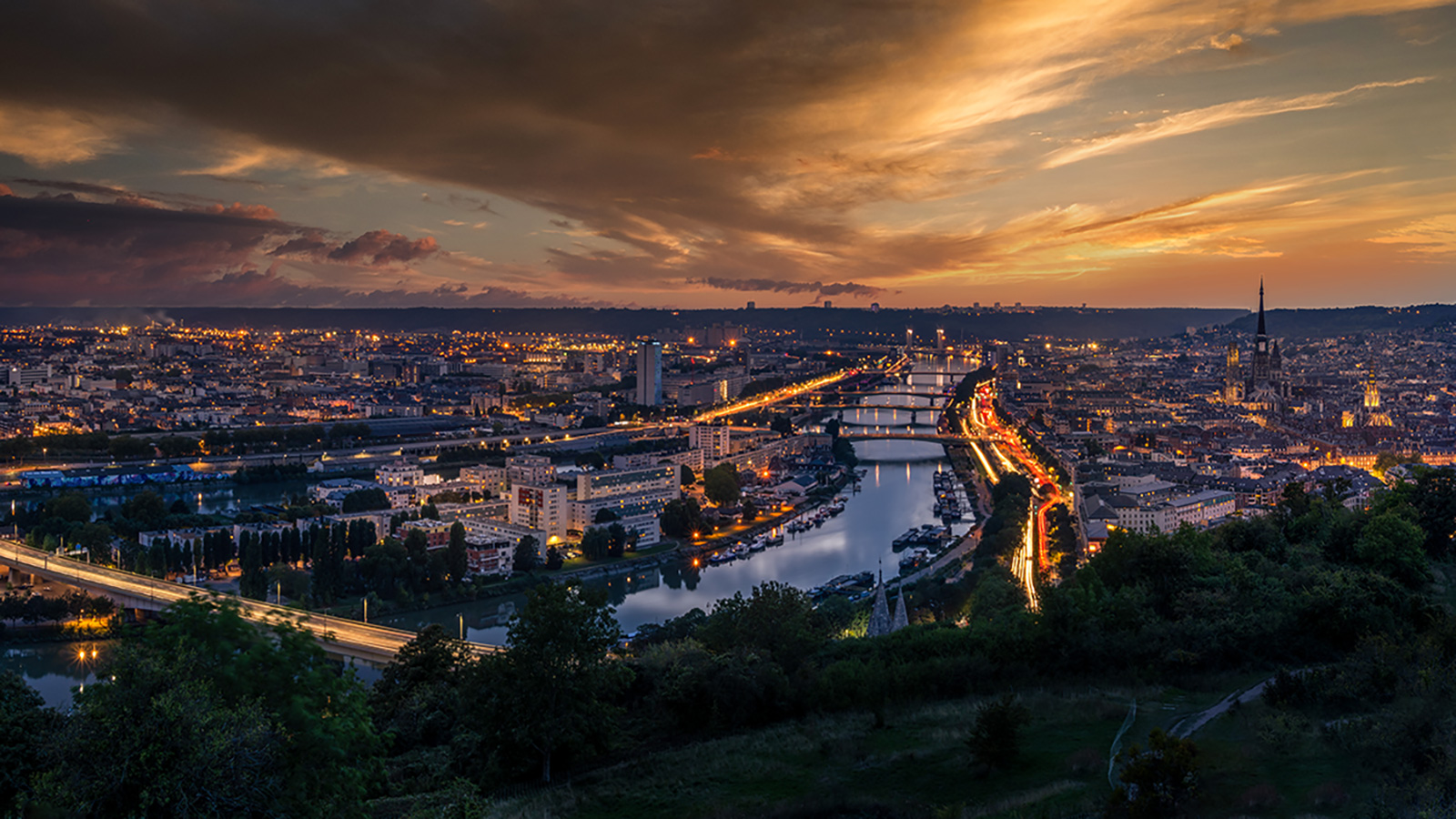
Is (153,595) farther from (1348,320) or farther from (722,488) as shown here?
(1348,320)

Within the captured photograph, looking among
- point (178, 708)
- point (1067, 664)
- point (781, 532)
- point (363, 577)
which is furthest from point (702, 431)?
point (178, 708)

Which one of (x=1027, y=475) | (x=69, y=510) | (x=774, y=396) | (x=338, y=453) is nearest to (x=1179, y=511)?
(x=1027, y=475)

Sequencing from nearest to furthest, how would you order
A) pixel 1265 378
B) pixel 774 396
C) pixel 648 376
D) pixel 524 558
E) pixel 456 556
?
pixel 456 556
pixel 524 558
pixel 1265 378
pixel 648 376
pixel 774 396

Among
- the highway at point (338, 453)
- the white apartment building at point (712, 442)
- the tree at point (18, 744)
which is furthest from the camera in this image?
the white apartment building at point (712, 442)

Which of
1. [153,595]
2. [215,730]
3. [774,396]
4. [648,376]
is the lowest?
[153,595]

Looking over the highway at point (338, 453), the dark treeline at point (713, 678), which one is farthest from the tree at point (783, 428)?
the dark treeline at point (713, 678)

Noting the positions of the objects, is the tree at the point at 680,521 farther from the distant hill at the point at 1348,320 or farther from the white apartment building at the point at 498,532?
the distant hill at the point at 1348,320

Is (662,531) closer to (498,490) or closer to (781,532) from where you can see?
(781,532)
